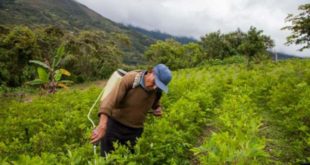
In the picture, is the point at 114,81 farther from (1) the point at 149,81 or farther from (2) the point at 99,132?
(2) the point at 99,132

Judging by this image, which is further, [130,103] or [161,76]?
[130,103]

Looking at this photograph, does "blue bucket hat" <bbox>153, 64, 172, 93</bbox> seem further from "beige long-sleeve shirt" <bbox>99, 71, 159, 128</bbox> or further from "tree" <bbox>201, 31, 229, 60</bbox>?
"tree" <bbox>201, 31, 229, 60</bbox>

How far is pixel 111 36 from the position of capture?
48.6 metres

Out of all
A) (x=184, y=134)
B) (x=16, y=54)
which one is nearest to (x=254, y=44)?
(x=16, y=54)

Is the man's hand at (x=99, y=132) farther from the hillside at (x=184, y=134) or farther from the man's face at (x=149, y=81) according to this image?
the man's face at (x=149, y=81)

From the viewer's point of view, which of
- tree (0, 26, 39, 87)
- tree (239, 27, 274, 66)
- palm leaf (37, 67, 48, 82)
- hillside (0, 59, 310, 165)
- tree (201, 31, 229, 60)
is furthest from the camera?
tree (201, 31, 229, 60)

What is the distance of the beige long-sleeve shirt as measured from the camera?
4.67m

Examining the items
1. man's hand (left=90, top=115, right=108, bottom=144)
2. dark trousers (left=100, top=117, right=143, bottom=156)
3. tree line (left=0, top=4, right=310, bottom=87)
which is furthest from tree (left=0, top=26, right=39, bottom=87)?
man's hand (left=90, top=115, right=108, bottom=144)

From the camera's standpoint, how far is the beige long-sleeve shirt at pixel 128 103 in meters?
4.67

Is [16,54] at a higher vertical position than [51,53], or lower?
lower

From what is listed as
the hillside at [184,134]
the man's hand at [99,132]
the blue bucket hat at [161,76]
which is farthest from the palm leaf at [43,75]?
the blue bucket hat at [161,76]

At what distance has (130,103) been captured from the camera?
191 inches

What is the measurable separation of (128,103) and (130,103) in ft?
0.09

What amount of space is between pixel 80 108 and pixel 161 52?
46.0 meters
